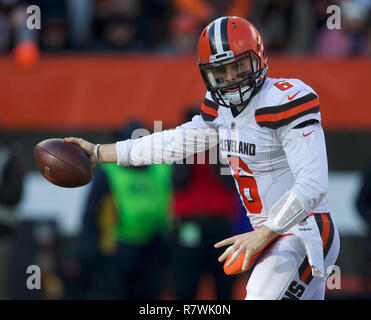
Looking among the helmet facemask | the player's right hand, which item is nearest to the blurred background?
the player's right hand

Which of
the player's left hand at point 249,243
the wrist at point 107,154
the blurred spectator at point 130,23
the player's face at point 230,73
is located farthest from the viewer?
the blurred spectator at point 130,23

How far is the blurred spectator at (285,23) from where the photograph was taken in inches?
270

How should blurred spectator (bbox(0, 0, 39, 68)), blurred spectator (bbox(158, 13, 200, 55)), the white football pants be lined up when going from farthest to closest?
blurred spectator (bbox(158, 13, 200, 55)), blurred spectator (bbox(0, 0, 39, 68)), the white football pants

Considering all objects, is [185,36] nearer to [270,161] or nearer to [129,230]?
[129,230]

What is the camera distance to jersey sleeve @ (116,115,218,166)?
145 inches

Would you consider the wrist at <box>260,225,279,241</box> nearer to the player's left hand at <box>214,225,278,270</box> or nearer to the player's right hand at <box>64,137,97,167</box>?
the player's left hand at <box>214,225,278,270</box>

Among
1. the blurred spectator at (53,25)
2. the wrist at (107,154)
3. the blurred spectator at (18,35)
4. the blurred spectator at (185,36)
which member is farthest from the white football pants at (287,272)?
A: the blurred spectator at (53,25)

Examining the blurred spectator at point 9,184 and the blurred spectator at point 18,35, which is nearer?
the blurred spectator at point 9,184

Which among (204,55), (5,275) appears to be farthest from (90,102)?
(204,55)

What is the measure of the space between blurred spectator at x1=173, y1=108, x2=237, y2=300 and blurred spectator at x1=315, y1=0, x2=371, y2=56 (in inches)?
79.7

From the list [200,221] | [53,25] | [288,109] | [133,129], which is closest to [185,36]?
[53,25]

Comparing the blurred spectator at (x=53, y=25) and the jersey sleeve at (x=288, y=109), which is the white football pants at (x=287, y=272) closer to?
the jersey sleeve at (x=288, y=109)

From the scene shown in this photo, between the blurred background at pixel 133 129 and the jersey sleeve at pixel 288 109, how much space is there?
6.73ft
